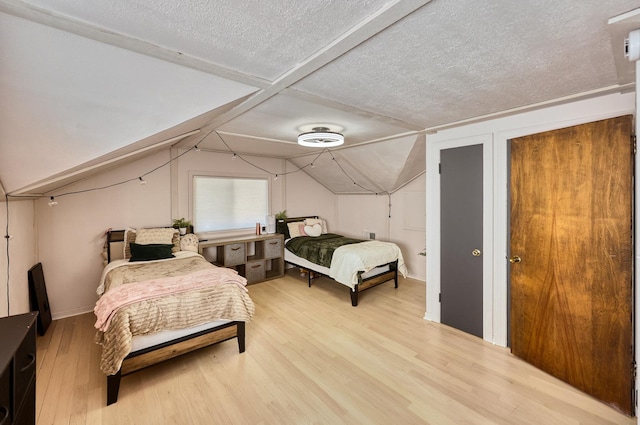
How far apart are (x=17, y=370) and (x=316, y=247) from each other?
3479 mm

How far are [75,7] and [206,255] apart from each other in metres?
3.89

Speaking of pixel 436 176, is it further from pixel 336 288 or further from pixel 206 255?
pixel 206 255

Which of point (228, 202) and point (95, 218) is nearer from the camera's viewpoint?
point (95, 218)

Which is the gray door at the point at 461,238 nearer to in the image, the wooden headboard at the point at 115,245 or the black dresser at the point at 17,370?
the black dresser at the point at 17,370

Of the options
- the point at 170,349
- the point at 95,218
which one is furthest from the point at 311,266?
the point at 95,218

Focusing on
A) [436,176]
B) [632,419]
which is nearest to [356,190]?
[436,176]

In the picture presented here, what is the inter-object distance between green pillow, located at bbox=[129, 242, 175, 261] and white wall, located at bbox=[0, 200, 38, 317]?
90 centimetres

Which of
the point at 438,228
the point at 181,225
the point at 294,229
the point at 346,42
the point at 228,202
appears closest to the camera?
the point at 346,42

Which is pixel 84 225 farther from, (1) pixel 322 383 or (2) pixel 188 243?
(1) pixel 322 383

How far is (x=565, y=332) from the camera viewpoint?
2.19m

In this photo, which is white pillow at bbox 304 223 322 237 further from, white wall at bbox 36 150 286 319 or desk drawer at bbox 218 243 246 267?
white wall at bbox 36 150 286 319

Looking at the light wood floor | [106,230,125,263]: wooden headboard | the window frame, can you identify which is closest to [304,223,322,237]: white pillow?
the window frame

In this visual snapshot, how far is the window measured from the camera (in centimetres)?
453

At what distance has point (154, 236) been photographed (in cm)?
366
